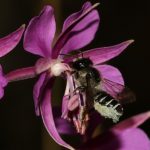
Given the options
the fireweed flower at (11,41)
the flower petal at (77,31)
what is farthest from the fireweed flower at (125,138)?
the fireweed flower at (11,41)

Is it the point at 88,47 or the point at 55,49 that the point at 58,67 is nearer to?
the point at 55,49

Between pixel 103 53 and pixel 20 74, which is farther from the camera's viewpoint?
pixel 103 53

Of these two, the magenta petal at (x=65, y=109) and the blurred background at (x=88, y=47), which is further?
the blurred background at (x=88, y=47)

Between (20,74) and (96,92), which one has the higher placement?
(20,74)

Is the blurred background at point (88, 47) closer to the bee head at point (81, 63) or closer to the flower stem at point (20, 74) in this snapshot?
the bee head at point (81, 63)

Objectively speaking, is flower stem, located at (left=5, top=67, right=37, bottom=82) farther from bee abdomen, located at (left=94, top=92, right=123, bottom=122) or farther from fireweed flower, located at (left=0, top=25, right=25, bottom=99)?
bee abdomen, located at (left=94, top=92, right=123, bottom=122)

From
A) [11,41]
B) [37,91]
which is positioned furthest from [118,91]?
[11,41]

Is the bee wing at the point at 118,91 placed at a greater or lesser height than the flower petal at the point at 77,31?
lesser
